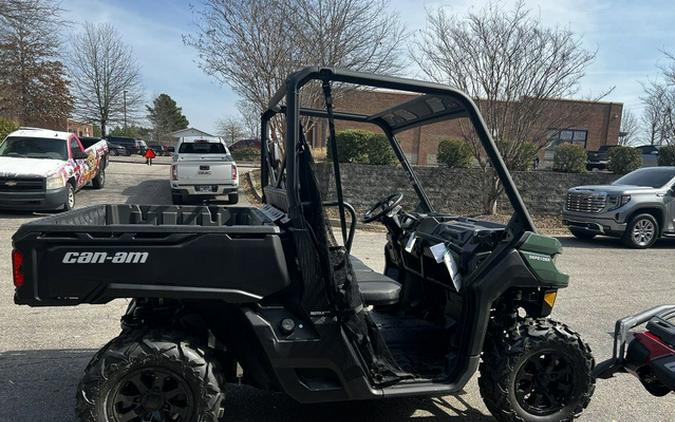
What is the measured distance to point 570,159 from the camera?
15.8m

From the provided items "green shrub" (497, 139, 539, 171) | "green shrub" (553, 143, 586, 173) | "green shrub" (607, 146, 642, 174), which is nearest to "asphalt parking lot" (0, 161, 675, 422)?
"green shrub" (497, 139, 539, 171)

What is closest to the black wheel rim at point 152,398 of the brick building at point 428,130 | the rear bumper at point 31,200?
the brick building at point 428,130

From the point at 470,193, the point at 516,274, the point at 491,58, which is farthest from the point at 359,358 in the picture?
the point at 470,193

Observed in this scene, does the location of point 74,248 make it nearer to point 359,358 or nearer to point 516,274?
point 359,358

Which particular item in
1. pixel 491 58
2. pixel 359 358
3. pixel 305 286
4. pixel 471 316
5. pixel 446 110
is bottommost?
pixel 359 358

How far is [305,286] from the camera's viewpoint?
107 inches

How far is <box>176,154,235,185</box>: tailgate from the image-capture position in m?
12.7

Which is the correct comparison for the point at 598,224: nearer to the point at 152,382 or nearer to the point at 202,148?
the point at 152,382

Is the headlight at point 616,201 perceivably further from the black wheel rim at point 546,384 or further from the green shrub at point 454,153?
the black wheel rim at point 546,384

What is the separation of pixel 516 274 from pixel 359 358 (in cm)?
107

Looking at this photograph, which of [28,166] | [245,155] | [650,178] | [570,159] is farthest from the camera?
[245,155]

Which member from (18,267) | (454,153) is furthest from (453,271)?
(454,153)

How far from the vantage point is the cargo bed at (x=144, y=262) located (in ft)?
8.12

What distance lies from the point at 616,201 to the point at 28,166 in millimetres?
12470
